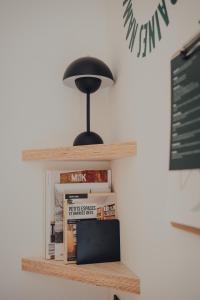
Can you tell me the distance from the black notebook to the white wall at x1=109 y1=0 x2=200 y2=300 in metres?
0.04

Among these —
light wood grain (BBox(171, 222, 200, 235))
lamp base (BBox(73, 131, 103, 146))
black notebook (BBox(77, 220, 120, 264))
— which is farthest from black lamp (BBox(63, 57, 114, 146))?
light wood grain (BBox(171, 222, 200, 235))

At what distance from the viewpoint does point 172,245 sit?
83cm

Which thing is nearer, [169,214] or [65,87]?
[169,214]

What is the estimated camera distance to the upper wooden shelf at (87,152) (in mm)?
1103

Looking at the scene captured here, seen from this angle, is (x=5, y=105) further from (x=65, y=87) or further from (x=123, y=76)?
(x=123, y=76)

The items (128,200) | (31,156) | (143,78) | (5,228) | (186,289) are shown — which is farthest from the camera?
(5,228)

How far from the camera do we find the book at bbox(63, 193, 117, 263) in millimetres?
1263

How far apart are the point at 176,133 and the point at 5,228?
100 centimetres

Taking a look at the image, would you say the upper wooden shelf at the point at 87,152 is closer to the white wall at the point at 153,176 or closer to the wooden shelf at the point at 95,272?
the white wall at the point at 153,176

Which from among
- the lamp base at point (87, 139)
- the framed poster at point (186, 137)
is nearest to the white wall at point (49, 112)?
the lamp base at point (87, 139)

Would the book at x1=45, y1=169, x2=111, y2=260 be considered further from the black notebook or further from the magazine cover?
the black notebook

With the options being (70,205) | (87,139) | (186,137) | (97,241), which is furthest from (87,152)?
(186,137)

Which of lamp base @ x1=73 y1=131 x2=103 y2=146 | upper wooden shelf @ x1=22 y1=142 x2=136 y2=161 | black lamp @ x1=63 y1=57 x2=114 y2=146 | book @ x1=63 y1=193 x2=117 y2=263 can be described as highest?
black lamp @ x1=63 y1=57 x2=114 y2=146

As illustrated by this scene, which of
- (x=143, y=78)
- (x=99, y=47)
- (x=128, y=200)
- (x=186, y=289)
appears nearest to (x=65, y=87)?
(x=99, y=47)
